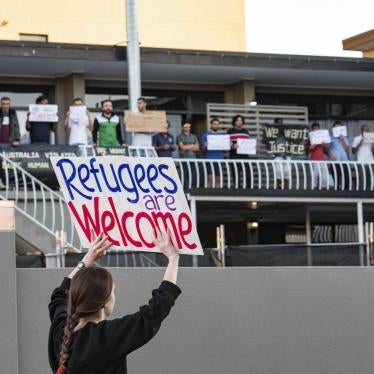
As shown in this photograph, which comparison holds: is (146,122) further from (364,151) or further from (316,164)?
(364,151)

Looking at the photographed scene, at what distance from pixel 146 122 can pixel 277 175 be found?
3.78 m

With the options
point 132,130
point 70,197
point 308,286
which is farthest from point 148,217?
point 132,130

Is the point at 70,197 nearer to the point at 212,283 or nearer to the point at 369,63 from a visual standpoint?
the point at 212,283

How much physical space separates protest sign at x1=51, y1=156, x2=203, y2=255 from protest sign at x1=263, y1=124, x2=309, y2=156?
15041 mm

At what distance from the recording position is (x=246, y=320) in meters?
11.2

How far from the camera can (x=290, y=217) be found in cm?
2598

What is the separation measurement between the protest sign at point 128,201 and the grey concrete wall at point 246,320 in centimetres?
237

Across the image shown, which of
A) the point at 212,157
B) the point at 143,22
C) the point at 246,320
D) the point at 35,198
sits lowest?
the point at 246,320

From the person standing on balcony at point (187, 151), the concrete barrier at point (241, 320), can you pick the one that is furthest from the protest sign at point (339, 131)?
the concrete barrier at point (241, 320)

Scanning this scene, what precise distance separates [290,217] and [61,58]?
6.10 metres

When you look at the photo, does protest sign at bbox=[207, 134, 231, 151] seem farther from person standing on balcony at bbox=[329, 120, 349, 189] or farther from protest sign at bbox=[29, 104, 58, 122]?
protest sign at bbox=[29, 104, 58, 122]

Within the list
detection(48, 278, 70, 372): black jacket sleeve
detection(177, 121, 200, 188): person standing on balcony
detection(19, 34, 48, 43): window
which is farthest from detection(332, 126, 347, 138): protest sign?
detection(48, 278, 70, 372): black jacket sleeve

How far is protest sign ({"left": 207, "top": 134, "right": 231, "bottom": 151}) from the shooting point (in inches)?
872

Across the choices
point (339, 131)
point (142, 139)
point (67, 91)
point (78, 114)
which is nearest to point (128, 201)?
point (78, 114)
